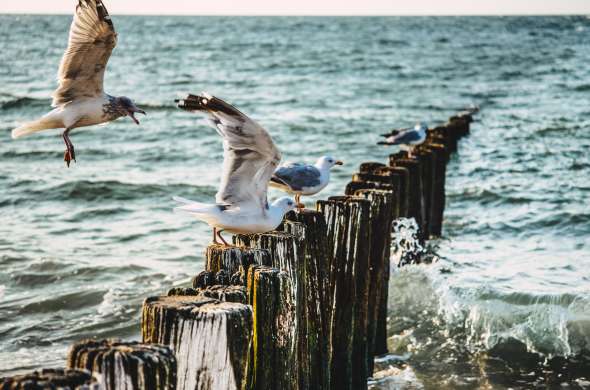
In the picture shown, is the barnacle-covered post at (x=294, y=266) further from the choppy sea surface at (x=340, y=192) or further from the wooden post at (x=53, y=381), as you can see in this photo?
the wooden post at (x=53, y=381)

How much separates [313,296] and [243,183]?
875 mm

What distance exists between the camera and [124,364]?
8.99 feet

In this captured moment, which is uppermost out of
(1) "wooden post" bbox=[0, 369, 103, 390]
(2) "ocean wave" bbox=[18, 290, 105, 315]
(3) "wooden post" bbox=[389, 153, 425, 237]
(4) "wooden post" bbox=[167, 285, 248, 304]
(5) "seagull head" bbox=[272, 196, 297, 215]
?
(1) "wooden post" bbox=[0, 369, 103, 390]

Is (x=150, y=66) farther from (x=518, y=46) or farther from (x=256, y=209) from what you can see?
(x=256, y=209)

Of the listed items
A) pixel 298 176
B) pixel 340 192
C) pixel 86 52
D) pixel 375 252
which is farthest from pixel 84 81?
pixel 340 192

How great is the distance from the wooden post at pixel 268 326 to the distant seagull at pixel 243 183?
1261 mm

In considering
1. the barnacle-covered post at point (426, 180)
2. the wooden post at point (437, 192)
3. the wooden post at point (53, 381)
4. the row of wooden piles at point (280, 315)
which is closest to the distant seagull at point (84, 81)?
the row of wooden piles at point (280, 315)

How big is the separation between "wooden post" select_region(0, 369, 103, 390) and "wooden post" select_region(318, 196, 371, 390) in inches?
138

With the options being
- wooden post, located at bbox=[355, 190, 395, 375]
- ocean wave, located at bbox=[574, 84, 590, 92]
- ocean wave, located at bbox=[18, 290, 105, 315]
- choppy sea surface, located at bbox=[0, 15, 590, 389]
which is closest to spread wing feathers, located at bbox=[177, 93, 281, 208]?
wooden post, located at bbox=[355, 190, 395, 375]

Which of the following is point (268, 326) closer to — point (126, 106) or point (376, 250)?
point (376, 250)

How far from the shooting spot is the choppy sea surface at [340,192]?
741cm

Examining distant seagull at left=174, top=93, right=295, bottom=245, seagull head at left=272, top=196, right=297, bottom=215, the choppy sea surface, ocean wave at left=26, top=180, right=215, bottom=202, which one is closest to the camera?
distant seagull at left=174, top=93, right=295, bottom=245

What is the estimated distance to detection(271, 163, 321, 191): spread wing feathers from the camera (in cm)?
726

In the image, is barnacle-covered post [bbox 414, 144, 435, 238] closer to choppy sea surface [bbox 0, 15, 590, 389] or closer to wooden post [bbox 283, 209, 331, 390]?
choppy sea surface [bbox 0, 15, 590, 389]
